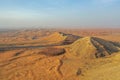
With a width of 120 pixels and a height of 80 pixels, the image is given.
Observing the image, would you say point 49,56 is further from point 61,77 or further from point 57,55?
point 61,77

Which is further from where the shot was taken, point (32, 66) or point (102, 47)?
point (102, 47)

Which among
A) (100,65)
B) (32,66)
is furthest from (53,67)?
(100,65)

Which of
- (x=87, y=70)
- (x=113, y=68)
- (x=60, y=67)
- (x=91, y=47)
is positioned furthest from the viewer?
(x=91, y=47)

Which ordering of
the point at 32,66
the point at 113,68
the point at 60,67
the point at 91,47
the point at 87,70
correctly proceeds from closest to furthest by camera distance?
the point at 113,68
the point at 87,70
the point at 60,67
the point at 32,66
the point at 91,47

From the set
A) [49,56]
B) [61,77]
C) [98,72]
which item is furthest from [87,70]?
[49,56]

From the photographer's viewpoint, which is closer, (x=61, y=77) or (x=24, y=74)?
(x=61, y=77)

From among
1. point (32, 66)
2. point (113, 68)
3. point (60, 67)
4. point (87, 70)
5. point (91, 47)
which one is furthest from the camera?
point (91, 47)

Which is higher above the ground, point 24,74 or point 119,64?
point 119,64

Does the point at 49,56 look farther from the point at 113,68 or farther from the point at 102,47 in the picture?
the point at 113,68

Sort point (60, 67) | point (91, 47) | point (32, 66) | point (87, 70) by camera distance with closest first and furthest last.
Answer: point (87, 70) → point (60, 67) → point (32, 66) → point (91, 47)
